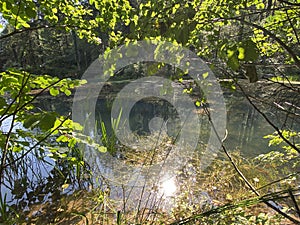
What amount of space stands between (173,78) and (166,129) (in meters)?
4.39

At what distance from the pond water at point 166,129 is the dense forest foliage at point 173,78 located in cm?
20

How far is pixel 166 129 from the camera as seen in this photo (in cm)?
550

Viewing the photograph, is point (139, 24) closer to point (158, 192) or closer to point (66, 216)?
point (66, 216)

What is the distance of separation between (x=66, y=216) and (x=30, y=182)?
3.26 feet

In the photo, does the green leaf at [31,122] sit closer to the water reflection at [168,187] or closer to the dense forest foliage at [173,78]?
the dense forest foliage at [173,78]

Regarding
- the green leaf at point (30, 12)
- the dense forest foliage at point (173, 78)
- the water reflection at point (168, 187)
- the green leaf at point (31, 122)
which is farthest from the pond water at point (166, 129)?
the green leaf at point (30, 12)

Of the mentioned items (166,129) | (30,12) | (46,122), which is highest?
(30,12)

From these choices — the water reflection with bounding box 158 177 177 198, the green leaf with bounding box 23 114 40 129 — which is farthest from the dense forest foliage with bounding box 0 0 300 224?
the water reflection with bounding box 158 177 177 198

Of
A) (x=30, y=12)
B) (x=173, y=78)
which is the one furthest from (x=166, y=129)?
(x=30, y=12)

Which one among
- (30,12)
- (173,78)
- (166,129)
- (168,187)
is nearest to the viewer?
(30,12)

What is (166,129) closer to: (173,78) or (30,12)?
(173,78)

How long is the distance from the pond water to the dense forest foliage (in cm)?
20

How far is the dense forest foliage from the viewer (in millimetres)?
860

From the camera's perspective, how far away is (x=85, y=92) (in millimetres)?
11219
